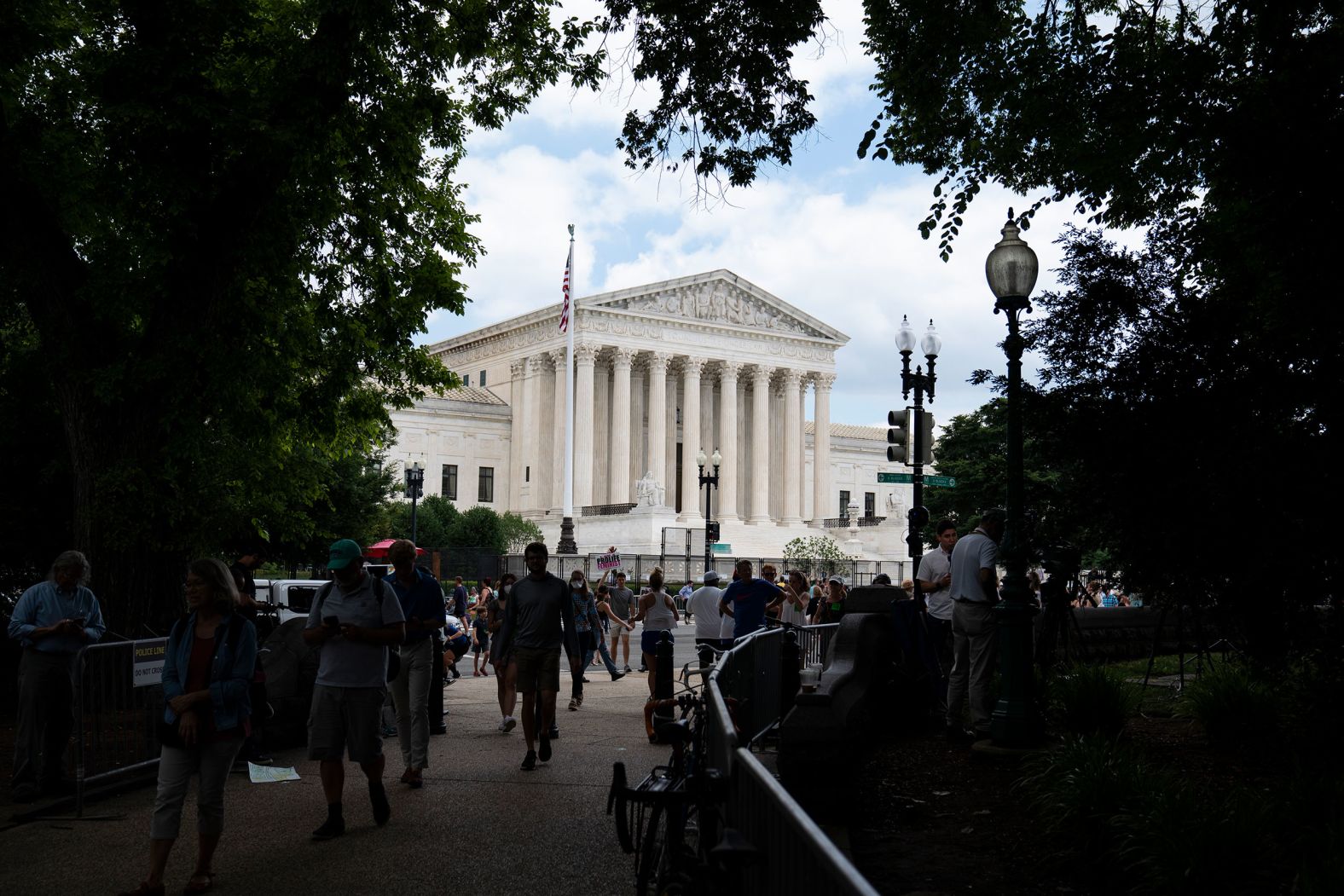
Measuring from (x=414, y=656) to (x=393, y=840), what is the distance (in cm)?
275

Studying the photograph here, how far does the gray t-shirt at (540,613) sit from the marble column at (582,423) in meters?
63.7

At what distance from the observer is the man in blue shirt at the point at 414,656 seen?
9.88 meters

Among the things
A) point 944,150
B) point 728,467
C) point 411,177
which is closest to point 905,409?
point 944,150

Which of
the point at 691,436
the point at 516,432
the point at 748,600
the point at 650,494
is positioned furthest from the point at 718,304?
the point at 748,600

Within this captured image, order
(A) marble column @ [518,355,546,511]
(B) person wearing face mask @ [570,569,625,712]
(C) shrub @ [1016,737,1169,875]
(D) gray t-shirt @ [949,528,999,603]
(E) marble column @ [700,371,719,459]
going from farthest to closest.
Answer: (E) marble column @ [700,371,719,459] < (A) marble column @ [518,355,546,511] < (B) person wearing face mask @ [570,569,625,712] < (D) gray t-shirt @ [949,528,999,603] < (C) shrub @ [1016,737,1169,875]

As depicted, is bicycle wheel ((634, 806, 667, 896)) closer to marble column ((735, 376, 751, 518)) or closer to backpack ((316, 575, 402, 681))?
backpack ((316, 575, 402, 681))

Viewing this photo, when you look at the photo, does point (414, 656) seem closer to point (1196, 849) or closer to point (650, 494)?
point (1196, 849)

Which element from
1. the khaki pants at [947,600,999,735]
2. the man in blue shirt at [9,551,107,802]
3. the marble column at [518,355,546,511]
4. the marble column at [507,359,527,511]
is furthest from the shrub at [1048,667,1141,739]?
the marble column at [507,359,527,511]

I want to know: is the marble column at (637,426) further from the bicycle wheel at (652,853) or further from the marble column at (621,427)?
the bicycle wheel at (652,853)

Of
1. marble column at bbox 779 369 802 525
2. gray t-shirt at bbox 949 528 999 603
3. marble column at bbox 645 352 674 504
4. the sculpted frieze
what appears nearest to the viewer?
gray t-shirt at bbox 949 528 999 603

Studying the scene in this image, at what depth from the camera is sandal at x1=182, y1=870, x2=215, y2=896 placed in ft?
21.4

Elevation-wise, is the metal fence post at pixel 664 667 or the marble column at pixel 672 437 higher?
the marble column at pixel 672 437

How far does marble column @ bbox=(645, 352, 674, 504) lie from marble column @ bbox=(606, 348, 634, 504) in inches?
69.3

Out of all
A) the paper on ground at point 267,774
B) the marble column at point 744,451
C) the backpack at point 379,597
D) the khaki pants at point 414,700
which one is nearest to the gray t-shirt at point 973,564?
the khaki pants at point 414,700
